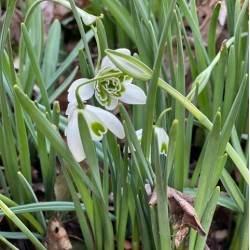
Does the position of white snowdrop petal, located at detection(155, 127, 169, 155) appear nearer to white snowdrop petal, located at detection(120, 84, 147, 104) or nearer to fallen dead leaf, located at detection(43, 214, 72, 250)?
white snowdrop petal, located at detection(120, 84, 147, 104)

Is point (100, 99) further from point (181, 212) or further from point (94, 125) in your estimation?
point (181, 212)

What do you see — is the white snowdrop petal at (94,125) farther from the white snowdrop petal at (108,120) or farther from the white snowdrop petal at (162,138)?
the white snowdrop petal at (162,138)

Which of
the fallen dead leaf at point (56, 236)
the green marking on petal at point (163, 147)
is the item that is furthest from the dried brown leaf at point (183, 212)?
the fallen dead leaf at point (56, 236)

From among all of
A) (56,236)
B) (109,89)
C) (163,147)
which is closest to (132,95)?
(109,89)

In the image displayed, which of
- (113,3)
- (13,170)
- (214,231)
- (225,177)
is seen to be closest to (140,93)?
(225,177)

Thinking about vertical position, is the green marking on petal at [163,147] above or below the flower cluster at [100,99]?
below

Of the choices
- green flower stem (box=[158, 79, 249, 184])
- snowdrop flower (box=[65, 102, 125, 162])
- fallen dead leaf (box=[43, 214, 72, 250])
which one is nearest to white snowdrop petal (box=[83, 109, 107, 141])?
snowdrop flower (box=[65, 102, 125, 162])
